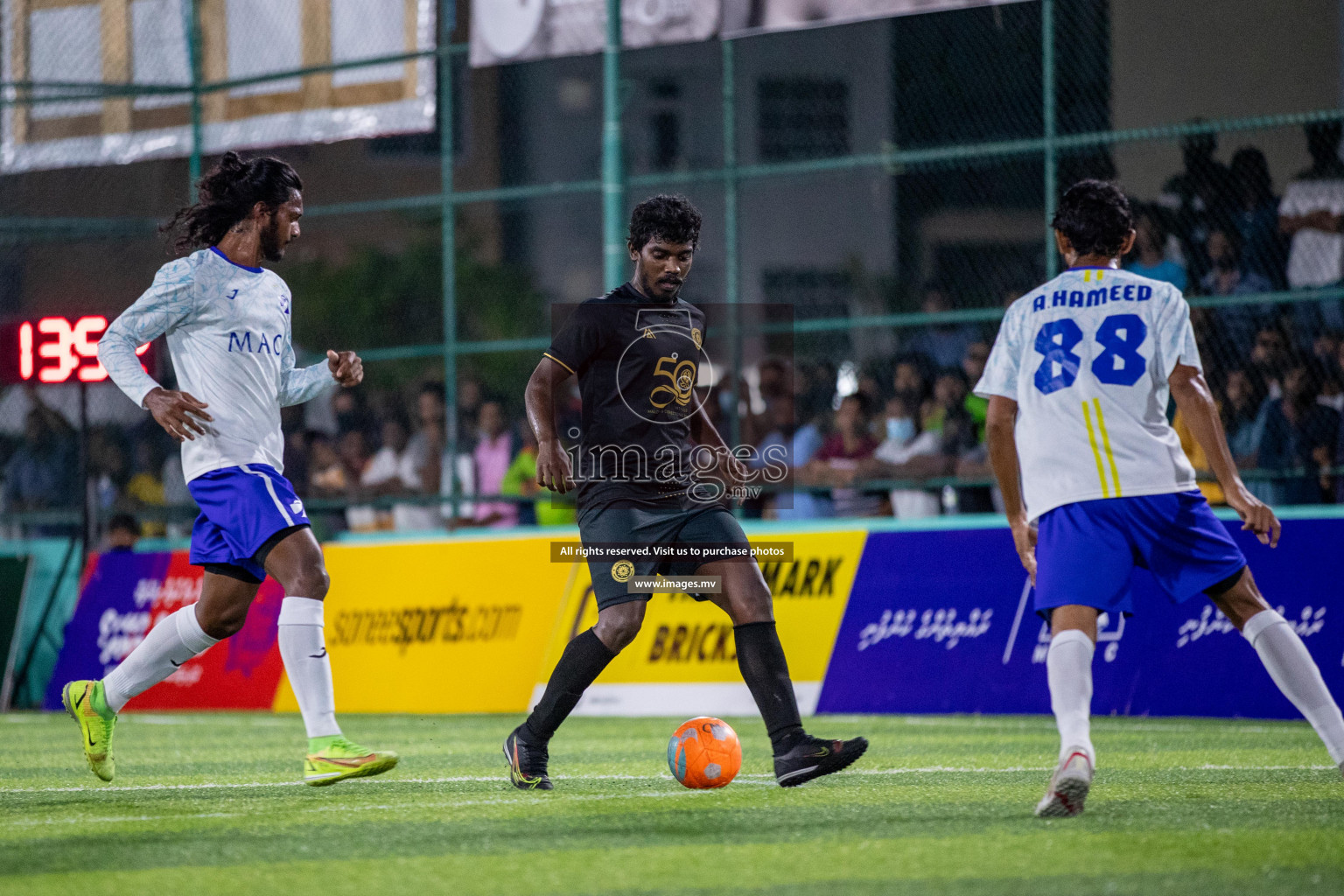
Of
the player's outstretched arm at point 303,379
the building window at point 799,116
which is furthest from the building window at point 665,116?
the player's outstretched arm at point 303,379

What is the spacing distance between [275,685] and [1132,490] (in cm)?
888

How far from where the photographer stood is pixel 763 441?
13781 mm

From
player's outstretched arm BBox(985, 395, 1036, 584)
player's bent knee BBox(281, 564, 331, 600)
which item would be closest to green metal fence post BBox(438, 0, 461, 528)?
player's bent knee BBox(281, 564, 331, 600)

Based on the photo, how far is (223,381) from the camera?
274 inches

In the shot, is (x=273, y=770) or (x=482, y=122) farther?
(x=482, y=122)

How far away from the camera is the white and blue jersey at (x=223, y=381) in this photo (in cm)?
684

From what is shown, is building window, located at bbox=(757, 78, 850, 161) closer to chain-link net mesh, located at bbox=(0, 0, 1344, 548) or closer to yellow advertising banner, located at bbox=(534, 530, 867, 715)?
chain-link net mesh, located at bbox=(0, 0, 1344, 548)

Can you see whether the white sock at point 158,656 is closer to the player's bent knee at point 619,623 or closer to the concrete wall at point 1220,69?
the player's bent knee at point 619,623

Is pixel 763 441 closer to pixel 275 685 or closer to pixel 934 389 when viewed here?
pixel 934 389

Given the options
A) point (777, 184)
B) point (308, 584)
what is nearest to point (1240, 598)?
point (308, 584)

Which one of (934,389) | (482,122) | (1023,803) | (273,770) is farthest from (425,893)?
(482,122)

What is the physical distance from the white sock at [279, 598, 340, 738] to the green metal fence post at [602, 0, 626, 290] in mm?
6871

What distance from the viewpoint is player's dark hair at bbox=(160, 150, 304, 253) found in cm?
709

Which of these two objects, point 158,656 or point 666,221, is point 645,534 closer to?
point 666,221
